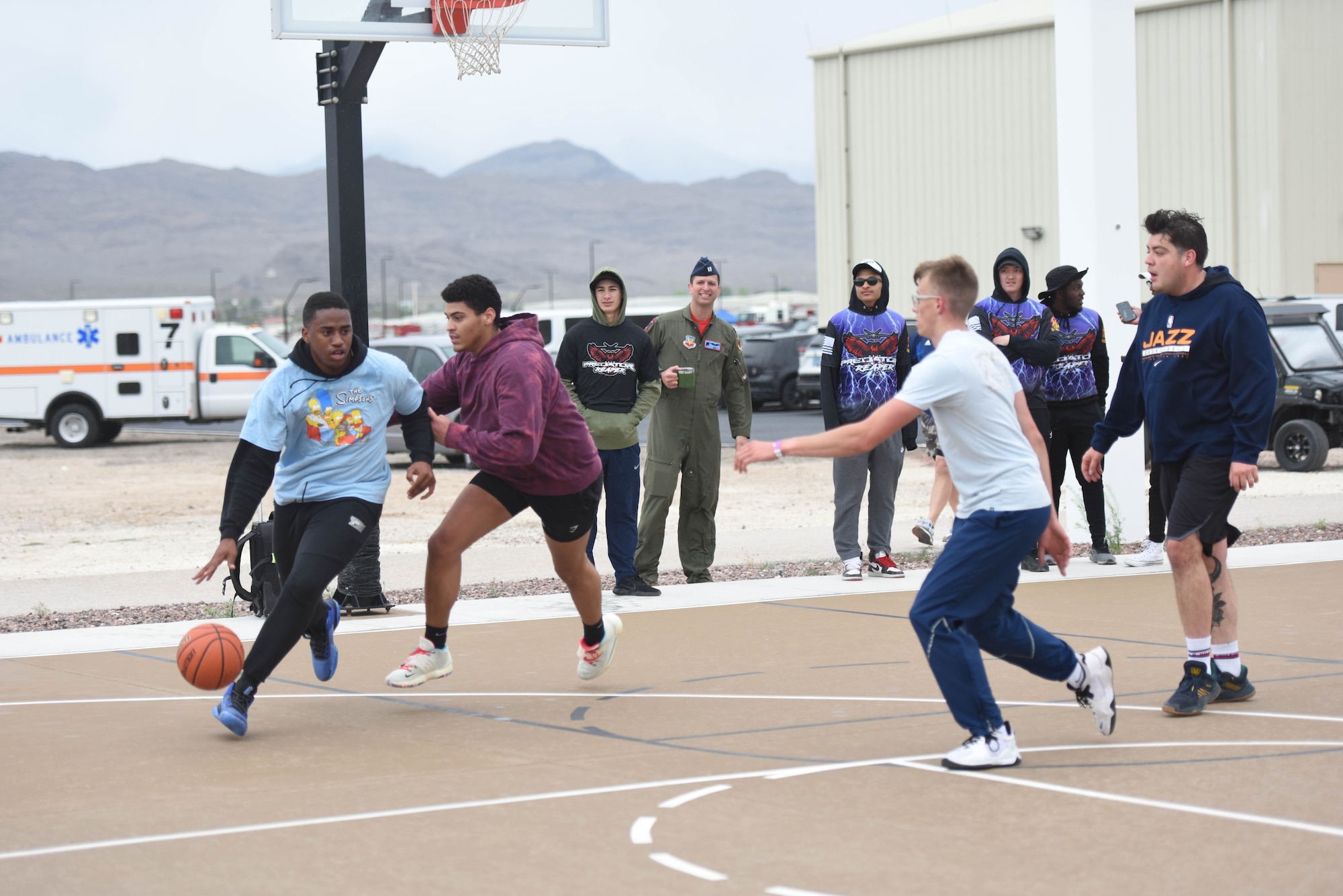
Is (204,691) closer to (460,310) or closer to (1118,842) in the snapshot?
(460,310)

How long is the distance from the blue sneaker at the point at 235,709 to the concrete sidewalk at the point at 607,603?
8.34ft

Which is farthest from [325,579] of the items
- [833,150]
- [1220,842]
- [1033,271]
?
[833,150]

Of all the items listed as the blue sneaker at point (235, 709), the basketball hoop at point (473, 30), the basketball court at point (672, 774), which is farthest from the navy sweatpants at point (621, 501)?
the blue sneaker at point (235, 709)

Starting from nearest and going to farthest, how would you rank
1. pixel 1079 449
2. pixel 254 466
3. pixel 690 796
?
1. pixel 690 796
2. pixel 254 466
3. pixel 1079 449

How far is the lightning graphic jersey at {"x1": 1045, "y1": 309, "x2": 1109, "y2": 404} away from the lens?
35.0 feet

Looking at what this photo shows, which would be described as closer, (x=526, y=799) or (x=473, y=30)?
(x=526, y=799)

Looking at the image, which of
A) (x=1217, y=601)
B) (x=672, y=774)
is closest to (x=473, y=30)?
(x=1217, y=601)

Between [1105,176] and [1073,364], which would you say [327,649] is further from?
[1105,176]

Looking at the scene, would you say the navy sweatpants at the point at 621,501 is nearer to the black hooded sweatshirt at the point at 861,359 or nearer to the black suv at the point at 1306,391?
the black hooded sweatshirt at the point at 861,359

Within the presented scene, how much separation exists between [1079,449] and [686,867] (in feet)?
22.9

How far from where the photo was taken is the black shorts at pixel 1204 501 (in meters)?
6.43

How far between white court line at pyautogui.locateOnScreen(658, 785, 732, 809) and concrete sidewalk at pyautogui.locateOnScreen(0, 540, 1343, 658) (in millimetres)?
4023

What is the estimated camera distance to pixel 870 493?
34.3 ft

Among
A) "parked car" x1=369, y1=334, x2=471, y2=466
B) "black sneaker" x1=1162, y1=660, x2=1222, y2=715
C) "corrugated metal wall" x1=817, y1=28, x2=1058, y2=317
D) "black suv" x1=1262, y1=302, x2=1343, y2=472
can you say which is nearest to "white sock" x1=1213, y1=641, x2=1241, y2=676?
"black sneaker" x1=1162, y1=660, x2=1222, y2=715
